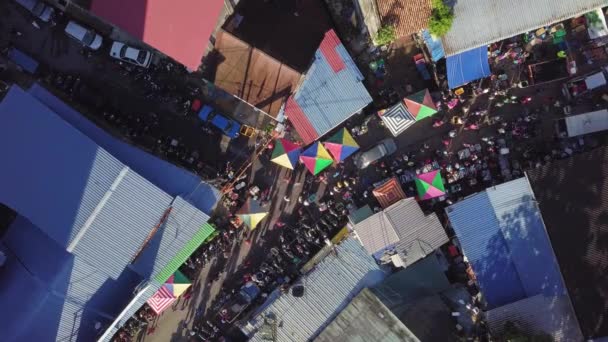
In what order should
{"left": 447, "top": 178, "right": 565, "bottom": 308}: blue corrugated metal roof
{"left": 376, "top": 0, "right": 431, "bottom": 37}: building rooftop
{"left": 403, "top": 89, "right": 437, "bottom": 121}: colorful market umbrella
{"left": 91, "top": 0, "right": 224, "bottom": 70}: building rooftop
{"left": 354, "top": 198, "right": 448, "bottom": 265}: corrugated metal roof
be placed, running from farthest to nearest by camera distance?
{"left": 403, "top": 89, "right": 437, "bottom": 121}: colorful market umbrella → {"left": 354, "top": 198, "right": 448, "bottom": 265}: corrugated metal roof → {"left": 447, "top": 178, "right": 565, "bottom": 308}: blue corrugated metal roof → {"left": 376, "top": 0, "right": 431, "bottom": 37}: building rooftop → {"left": 91, "top": 0, "right": 224, "bottom": 70}: building rooftop

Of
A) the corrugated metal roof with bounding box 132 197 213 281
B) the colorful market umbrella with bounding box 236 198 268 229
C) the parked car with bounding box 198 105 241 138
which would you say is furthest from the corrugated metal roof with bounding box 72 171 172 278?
the parked car with bounding box 198 105 241 138

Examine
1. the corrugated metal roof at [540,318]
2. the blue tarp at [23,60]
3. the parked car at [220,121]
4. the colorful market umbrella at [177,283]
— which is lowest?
the colorful market umbrella at [177,283]

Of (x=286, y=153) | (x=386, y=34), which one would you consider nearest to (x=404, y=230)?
(x=286, y=153)

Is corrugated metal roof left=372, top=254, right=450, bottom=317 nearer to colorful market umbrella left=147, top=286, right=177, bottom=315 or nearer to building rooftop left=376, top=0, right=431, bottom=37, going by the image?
colorful market umbrella left=147, top=286, right=177, bottom=315

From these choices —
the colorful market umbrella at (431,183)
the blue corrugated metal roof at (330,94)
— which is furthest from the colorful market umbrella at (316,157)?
the colorful market umbrella at (431,183)

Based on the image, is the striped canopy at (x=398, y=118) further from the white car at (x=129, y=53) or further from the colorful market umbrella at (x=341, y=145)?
the white car at (x=129, y=53)

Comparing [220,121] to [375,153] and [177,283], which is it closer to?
[375,153]
